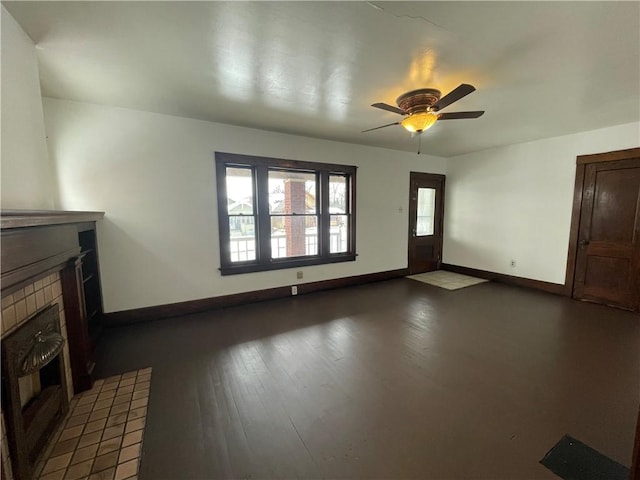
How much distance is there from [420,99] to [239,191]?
2502 millimetres

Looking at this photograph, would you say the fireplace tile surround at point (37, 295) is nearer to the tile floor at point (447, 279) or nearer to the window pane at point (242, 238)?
the window pane at point (242, 238)

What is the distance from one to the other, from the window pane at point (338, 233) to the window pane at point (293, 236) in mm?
315

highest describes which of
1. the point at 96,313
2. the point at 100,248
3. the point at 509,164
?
the point at 509,164

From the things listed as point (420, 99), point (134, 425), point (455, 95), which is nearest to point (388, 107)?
point (420, 99)

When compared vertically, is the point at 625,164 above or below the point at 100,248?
above

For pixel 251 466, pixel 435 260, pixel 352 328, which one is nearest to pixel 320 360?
pixel 352 328

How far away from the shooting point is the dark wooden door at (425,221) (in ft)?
17.7

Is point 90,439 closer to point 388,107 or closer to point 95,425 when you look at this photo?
point 95,425

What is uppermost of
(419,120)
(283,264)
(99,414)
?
(419,120)

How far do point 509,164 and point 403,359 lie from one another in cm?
422

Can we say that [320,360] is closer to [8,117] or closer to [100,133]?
[8,117]

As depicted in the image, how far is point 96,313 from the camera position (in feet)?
9.54

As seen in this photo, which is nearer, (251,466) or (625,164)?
(251,466)

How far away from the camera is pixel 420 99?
2.41 meters
